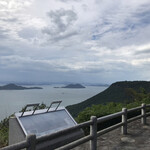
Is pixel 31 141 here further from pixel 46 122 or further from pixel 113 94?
pixel 113 94

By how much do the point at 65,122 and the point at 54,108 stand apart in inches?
29.6

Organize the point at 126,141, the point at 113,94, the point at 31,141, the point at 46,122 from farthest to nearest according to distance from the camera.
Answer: the point at 113,94, the point at 126,141, the point at 46,122, the point at 31,141

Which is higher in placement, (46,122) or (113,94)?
(46,122)

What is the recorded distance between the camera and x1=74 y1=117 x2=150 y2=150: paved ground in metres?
7.11

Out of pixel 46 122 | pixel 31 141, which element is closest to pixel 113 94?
pixel 46 122

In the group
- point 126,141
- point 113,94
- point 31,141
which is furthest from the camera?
point 113,94

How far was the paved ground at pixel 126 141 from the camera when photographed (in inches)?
280

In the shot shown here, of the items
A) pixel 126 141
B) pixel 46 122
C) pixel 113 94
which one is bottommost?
pixel 113 94

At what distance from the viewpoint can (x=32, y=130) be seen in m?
6.55

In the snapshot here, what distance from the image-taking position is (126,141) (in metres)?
7.73

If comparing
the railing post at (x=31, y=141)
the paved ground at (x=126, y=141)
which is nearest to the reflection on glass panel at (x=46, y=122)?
the paved ground at (x=126, y=141)

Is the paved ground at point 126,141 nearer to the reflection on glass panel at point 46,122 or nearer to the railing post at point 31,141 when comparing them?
the reflection on glass panel at point 46,122

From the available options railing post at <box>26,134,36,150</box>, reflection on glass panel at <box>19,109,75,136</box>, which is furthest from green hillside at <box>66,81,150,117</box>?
railing post at <box>26,134,36,150</box>

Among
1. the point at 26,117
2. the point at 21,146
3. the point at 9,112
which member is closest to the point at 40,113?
the point at 26,117
